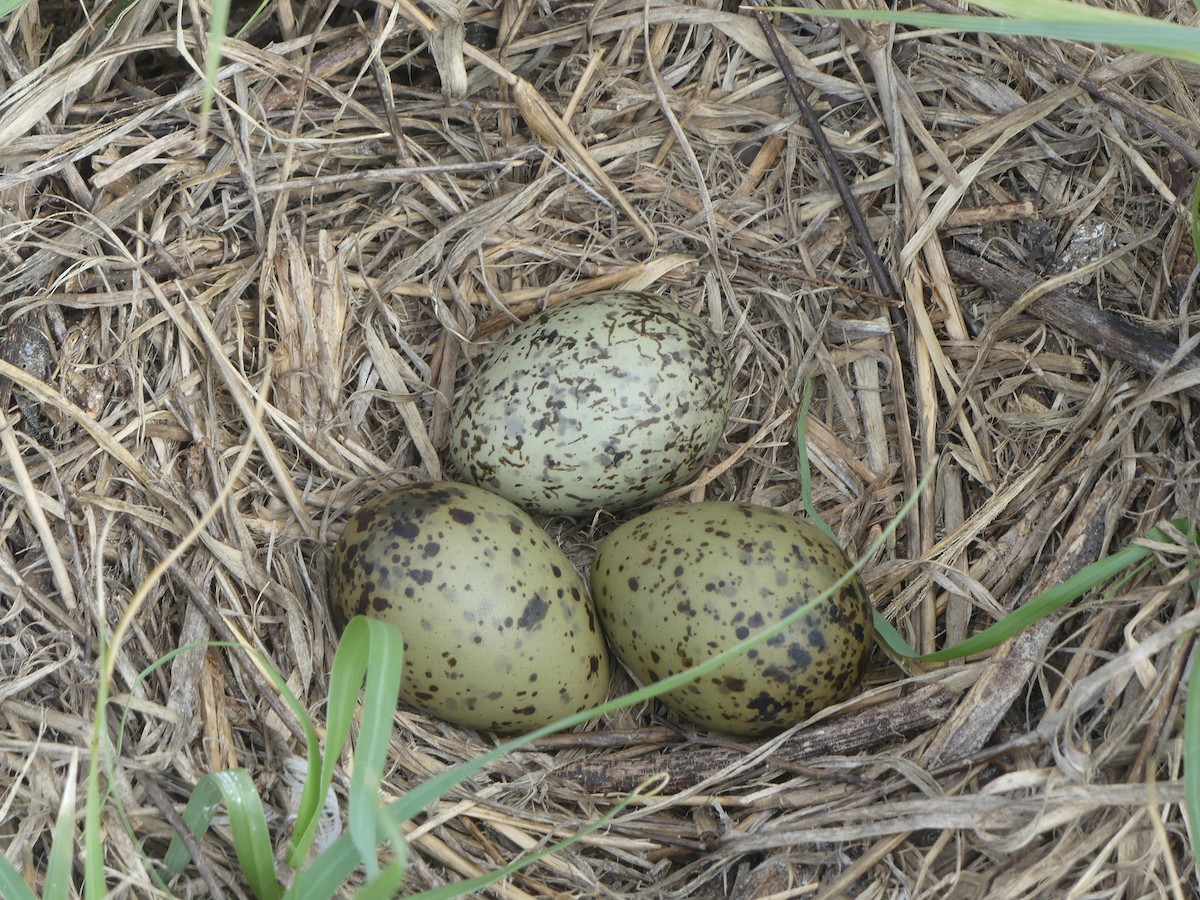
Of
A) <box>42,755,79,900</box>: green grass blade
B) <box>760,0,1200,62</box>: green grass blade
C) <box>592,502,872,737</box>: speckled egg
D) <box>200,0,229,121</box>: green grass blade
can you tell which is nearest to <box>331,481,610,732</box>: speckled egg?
<box>592,502,872,737</box>: speckled egg

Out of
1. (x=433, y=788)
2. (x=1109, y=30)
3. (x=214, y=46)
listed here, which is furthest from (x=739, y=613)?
(x=214, y=46)

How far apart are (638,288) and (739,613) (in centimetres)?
79

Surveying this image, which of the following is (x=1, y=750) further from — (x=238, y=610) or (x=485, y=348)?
(x=485, y=348)

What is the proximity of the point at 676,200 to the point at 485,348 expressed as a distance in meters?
0.52

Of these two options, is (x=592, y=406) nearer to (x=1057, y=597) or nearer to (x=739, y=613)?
(x=739, y=613)

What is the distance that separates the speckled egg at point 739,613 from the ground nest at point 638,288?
9 centimetres

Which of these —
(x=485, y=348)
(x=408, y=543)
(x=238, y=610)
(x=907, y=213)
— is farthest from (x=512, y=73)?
(x=238, y=610)

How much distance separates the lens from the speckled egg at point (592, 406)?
78.0 inches

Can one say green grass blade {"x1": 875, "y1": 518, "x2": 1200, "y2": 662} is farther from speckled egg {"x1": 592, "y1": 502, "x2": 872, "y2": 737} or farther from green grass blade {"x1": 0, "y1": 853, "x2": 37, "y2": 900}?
green grass blade {"x1": 0, "y1": 853, "x2": 37, "y2": 900}

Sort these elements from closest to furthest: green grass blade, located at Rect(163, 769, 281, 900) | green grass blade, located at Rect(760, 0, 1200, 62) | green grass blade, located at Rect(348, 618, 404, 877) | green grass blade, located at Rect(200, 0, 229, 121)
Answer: green grass blade, located at Rect(200, 0, 229, 121)
green grass blade, located at Rect(348, 618, 404, 877)
green grass blade, located at Rect(760, 0, 1200, 62)
green grass blade, located at Rect(163, 769, 281, 900)

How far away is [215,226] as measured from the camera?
207 centimetres

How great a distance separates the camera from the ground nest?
1630 mm

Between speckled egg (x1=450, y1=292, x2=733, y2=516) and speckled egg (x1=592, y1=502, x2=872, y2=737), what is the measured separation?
0.49ft

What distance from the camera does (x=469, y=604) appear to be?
176cm
